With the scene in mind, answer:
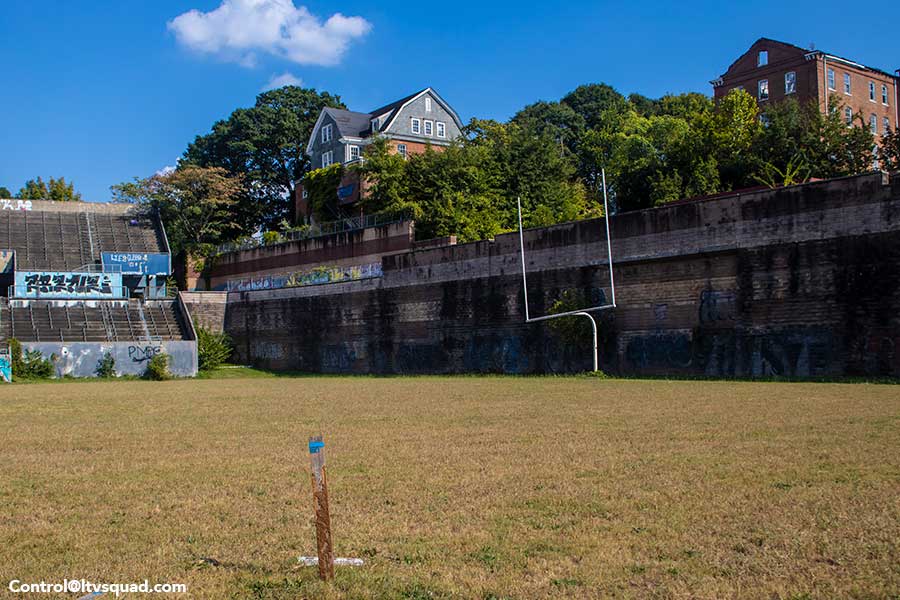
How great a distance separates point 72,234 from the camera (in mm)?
61594

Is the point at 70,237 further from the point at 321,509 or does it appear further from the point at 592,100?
the point at 321,509

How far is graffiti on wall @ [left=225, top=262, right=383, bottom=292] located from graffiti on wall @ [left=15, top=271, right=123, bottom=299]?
7.36 meters

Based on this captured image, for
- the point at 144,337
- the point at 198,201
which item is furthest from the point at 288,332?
the point at 198,201

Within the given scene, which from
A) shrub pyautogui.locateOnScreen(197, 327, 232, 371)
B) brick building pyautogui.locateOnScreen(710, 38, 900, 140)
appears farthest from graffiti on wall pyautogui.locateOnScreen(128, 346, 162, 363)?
brick building pyautogui.locateOnScreen(710, 38, 900, 140)

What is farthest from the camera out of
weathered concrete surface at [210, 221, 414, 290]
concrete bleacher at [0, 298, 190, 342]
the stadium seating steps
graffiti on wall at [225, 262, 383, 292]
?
the stadium seating steps

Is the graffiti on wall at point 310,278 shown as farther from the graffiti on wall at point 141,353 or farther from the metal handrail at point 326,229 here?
the graffiti on wall at point 141,353

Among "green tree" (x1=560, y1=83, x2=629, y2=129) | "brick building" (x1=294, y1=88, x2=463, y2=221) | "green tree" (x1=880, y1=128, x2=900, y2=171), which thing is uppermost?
"green tree" (x1=560, y1=83, x2=629, y2=129)

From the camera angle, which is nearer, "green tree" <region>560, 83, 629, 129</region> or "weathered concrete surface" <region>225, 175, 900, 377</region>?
"weathered concrete surface" <region>225, 175, 900, 377</region>

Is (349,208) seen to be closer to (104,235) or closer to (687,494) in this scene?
(104,235)

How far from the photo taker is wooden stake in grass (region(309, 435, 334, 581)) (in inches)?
239

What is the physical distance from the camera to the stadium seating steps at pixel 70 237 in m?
57.8

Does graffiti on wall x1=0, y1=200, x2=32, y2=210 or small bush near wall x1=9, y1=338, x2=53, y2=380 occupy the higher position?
graffiti on wall x1=0, y1=200, x2=32, y2=210

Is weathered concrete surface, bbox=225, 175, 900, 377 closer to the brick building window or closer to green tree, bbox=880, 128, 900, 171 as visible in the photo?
green tree, bbox=880, 128, 900, 171

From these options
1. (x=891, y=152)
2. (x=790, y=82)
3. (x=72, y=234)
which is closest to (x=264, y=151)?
(x=72, y=234)
